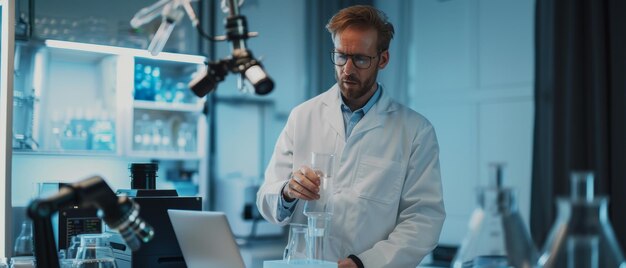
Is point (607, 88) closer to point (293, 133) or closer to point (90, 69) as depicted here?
point (293, 133)

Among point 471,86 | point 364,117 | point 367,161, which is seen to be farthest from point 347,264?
point 471,86

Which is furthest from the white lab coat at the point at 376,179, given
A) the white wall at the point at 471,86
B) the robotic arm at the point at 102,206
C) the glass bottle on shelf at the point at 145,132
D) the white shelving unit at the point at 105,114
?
the glass bottle on shelf at the point at 145,132

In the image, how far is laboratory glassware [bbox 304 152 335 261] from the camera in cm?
161

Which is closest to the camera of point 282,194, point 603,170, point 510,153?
point 282,194

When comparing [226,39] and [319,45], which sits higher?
[319,45]

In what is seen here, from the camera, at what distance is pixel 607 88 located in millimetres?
3625

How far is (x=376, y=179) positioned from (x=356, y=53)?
0.42 metres

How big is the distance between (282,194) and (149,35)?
2.42 metres

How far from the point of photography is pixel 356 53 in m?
2.33

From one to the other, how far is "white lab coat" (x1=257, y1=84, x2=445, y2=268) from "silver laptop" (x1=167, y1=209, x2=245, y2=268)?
0.60 m

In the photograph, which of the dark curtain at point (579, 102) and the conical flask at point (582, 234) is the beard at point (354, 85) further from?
the dark curtain at point (579, 102)

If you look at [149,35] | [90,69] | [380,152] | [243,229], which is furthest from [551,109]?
[90,69]

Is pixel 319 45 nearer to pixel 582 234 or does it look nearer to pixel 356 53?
pixel 356 53

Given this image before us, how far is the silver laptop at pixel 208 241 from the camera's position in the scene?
1.65 meters
